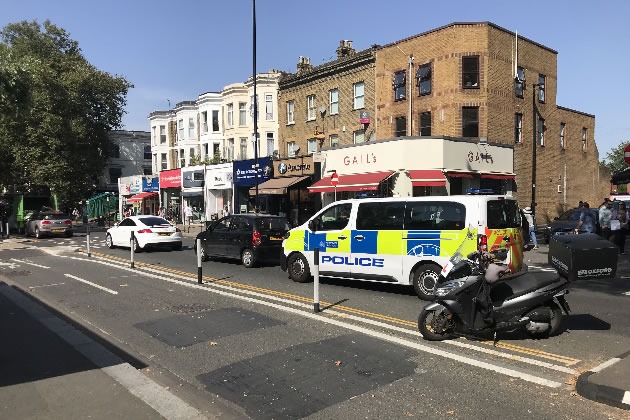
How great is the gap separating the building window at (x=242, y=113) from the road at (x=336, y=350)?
27499mm

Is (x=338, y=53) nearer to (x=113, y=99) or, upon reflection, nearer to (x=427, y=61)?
(x=427, y=61)

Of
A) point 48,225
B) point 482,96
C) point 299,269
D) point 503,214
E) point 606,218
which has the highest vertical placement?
point 482,96

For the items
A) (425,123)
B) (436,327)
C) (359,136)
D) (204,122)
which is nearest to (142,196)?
(204,122)

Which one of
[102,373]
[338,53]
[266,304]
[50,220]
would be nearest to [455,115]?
[338,53]

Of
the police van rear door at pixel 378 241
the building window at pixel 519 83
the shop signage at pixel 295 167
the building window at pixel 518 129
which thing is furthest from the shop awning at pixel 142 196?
the police van rear door at pixel 378 241

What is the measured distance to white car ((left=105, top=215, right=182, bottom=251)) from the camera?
18.2 metres

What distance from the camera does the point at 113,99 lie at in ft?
153

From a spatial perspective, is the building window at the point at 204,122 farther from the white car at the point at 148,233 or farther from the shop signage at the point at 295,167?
the white car at the point at 148,233

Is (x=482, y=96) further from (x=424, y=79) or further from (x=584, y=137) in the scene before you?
(x=584, y=137)

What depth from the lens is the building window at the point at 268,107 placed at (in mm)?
34688

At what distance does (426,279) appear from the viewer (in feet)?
29.3

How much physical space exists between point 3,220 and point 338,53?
24488 millimetres

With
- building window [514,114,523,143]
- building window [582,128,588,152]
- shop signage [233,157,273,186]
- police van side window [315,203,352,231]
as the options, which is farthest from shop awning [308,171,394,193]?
building window [582,128,588,152]

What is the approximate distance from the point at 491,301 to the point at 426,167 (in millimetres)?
17222
